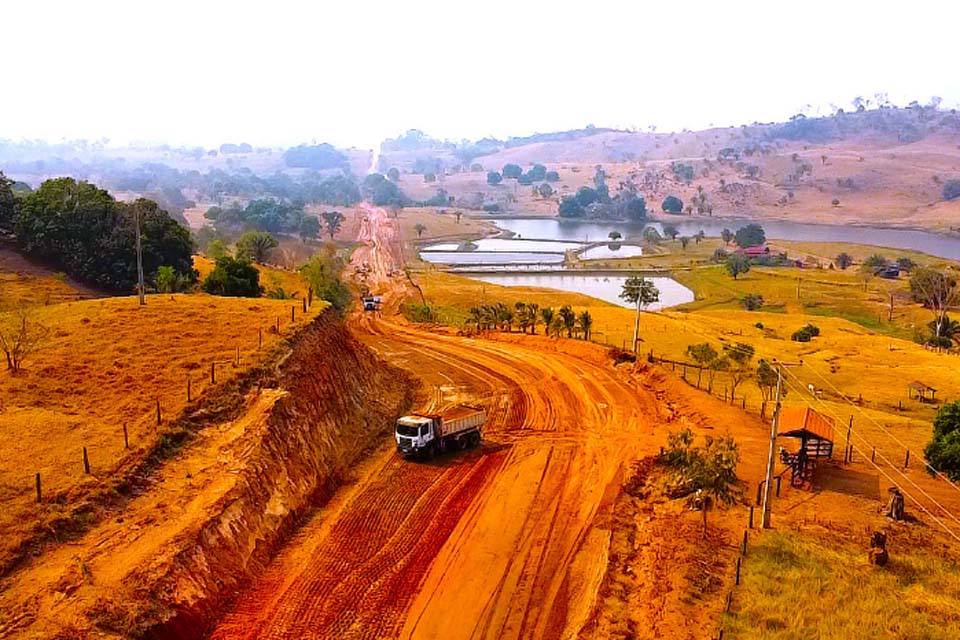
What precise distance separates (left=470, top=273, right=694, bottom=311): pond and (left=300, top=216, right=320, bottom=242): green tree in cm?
4657

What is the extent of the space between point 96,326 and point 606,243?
6105 inches

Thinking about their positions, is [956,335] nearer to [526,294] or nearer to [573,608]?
[526,294]

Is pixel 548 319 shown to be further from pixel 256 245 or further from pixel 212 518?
pixel 256 245

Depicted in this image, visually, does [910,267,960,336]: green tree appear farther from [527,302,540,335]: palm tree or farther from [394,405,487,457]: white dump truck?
[394,405,487,457]: white dump truck

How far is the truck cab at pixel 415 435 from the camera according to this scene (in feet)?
102

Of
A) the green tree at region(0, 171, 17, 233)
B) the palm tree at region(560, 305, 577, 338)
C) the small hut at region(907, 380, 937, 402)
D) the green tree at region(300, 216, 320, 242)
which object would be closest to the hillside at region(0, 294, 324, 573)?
the palm tree at region(560, 305, 577, 338)

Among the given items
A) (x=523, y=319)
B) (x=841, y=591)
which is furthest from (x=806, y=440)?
(x=523, y=319)

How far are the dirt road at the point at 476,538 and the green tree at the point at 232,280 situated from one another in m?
17.9

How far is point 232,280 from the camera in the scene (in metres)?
51.1

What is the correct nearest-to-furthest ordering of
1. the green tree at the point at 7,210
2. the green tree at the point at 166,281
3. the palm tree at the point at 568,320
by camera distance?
the green tree at the point at 166,281 < the palm tree at the point at 568,320 < the green tree at the point at 7,210

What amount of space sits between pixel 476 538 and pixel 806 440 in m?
14.9

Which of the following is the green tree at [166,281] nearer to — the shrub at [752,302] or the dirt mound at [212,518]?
the dirt mound at [212,518]

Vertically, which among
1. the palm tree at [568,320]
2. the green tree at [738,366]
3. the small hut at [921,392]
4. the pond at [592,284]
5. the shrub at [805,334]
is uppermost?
the palm tree at [568,320]

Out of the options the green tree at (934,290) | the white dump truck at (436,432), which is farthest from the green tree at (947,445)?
the green tree at (934,290)
